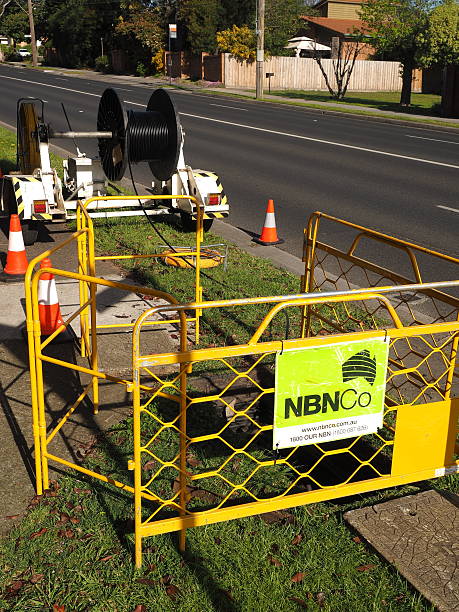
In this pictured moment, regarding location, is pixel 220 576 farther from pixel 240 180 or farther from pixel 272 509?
pixel 240 180

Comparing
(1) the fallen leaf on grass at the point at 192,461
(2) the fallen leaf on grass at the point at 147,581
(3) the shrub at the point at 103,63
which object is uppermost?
(3) the shrub at the point at 103,63

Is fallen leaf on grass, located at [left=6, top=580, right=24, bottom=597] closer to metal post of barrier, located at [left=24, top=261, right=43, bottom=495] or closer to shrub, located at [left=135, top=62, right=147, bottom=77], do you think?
metal post of barrier, located at [left=24, top=261, right=43, bottom=495]

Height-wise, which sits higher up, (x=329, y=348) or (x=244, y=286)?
(x=329, y=348)

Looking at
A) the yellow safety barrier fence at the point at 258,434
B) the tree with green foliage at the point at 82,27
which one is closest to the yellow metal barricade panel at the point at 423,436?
the yellow safety barrier fence at the point at 258,434

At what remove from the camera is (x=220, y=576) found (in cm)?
360

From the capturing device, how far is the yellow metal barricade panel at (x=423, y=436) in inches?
160

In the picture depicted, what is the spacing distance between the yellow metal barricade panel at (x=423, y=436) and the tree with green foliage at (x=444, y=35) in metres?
31.4

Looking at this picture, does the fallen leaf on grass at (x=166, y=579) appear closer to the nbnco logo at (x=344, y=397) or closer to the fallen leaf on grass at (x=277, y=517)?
the fallen leaf on grass at (x=277, y=517)

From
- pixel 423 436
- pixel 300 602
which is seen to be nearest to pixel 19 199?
pixel 423 436

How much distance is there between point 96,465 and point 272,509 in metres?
1.20

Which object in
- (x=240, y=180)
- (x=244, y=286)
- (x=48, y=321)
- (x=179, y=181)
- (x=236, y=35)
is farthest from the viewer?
(x=236, y=35)

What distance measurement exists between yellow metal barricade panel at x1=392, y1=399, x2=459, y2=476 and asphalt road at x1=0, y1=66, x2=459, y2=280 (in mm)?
4518

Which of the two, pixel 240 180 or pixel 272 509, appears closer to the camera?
pixel 272 509

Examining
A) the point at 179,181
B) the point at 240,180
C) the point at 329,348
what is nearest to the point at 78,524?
the point at 329,348
